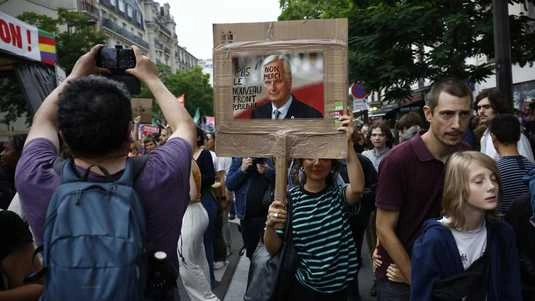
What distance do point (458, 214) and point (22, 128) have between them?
40.9m

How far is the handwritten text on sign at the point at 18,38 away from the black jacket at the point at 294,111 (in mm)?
4724

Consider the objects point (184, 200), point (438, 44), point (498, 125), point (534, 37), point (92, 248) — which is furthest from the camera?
point (438, 44)

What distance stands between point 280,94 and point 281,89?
1.1 inches

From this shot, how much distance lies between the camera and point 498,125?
13.1 feet

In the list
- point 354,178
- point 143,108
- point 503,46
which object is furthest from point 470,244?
point 143,108

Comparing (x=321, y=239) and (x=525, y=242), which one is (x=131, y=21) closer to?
(x=321, y=239)

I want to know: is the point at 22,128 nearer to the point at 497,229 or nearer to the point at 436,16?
the point at 436,16

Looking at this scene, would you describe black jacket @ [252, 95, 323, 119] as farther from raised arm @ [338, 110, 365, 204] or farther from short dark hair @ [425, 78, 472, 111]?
short dark hair @ [425, 78, 472, 111]

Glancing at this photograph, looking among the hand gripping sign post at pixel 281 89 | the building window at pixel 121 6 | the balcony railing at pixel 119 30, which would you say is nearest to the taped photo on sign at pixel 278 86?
the hand gripping sign post at pixel 281 89

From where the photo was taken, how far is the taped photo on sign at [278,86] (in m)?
3.02

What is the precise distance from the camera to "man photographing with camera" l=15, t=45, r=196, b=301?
1.87 metres

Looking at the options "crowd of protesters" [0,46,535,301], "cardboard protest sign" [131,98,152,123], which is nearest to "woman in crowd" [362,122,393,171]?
"crowd of protesters" [0,46,535,301]

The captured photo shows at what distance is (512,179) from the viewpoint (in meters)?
3.83

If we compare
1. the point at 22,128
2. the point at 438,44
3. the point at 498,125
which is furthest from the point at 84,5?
the point at 498,125
